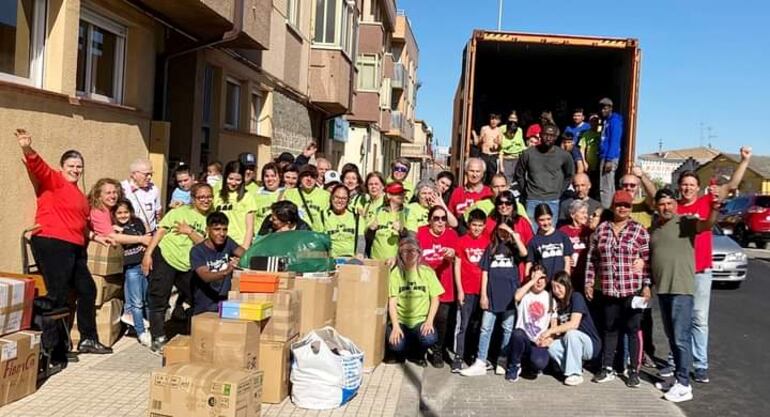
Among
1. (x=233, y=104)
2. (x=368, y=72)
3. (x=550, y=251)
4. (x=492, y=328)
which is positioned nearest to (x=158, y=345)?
(x=492, y=328)

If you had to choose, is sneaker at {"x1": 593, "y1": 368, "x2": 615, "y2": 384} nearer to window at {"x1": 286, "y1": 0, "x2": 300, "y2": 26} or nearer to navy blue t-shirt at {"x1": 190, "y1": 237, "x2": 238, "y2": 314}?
navy blue t-shirt at {"x1": 190, "y1": 237, "x2": 238, "y2": 314}

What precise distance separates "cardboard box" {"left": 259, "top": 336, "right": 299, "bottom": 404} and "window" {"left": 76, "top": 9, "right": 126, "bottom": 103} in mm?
4047

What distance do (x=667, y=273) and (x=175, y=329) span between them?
476 cm

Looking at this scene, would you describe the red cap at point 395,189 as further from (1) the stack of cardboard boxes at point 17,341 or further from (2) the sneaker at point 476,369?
(1) the stack of cardboard boxes at point 17,341

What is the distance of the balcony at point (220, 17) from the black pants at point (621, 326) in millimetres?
5438

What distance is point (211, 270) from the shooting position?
6121 millimetres

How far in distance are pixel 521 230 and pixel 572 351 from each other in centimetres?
120

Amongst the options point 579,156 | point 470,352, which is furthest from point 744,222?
point 470,352

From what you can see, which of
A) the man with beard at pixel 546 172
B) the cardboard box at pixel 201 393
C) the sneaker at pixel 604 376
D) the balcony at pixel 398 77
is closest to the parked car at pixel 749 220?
the balcony at pixel 398 77

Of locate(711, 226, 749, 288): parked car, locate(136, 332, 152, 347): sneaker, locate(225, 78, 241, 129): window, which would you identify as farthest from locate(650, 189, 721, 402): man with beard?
locate(225, 78, 241, 129): window

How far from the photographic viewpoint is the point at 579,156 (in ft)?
31.0

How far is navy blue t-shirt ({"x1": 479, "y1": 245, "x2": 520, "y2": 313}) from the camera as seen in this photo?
21.3 feet

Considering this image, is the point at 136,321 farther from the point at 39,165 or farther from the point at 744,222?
the point at 744,222

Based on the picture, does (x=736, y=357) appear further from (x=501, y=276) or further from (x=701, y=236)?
(x=501, y=276)
